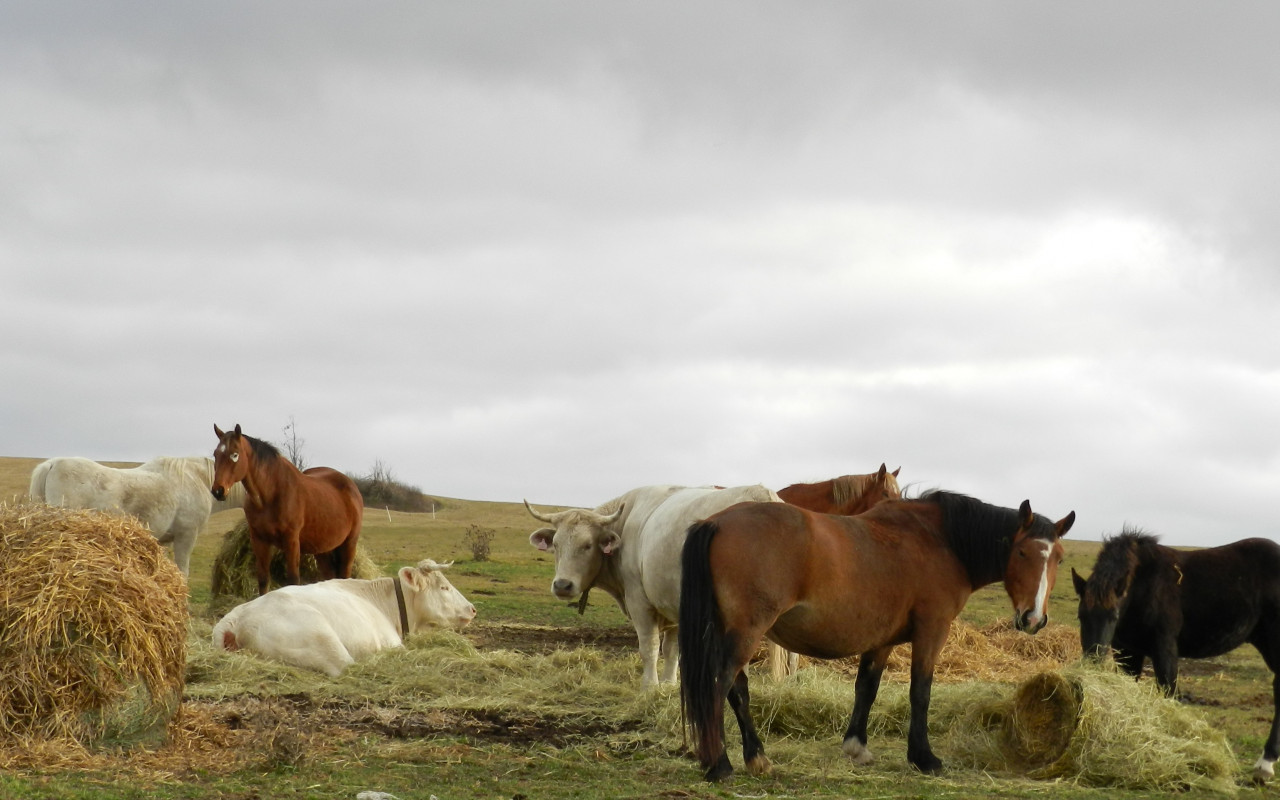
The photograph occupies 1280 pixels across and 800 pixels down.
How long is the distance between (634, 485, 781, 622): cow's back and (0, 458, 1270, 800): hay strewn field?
2.81 ft

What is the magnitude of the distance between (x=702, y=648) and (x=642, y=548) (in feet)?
9.95

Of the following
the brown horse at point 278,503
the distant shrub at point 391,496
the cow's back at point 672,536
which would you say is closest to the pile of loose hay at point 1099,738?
the cow's back at point 672,536

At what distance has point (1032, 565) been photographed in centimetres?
823

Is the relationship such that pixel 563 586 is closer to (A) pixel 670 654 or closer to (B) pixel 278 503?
(A) pixel 670 654

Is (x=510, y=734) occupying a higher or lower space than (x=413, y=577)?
lower

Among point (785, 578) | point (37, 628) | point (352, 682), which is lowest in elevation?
point (352, 682)

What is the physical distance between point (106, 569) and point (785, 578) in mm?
4273

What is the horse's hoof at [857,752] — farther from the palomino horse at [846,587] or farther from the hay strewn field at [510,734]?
the hay strewn field at [510,734]

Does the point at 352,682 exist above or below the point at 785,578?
below

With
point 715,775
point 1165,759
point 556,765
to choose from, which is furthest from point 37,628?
point 1165,759

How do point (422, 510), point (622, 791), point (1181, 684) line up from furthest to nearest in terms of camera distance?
point (422, 510), point (1181, 684), point (622, 791)

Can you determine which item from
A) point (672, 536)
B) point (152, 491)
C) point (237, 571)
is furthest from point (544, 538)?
point (152, 491)

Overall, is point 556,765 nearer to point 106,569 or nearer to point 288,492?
point 106,569

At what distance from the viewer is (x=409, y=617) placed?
42.9 ft
